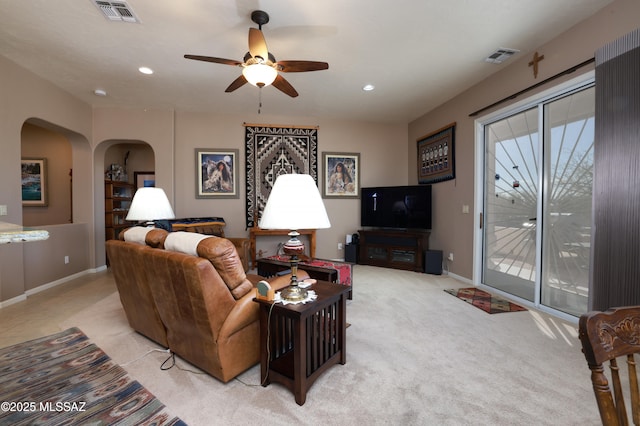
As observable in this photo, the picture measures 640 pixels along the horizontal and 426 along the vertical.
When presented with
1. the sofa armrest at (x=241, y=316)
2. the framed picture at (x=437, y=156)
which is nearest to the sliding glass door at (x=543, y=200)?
the framed picture at (x=437, y=156)

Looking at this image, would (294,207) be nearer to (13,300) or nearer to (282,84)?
(282,84)

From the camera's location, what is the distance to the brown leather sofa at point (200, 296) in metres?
1.58

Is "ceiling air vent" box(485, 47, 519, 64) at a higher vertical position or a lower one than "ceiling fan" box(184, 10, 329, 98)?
higher

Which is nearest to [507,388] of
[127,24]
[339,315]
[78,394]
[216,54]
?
[339,315]

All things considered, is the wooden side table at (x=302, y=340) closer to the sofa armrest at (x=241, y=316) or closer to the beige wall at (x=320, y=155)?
the sofa armrest at (x=241, y=316)

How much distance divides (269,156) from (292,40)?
2.52 m

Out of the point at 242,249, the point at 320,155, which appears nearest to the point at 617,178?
the point at 320,155

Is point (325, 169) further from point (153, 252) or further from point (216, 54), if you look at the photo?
point (153, 252)

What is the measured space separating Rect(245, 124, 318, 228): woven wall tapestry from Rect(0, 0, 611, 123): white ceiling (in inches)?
39.7

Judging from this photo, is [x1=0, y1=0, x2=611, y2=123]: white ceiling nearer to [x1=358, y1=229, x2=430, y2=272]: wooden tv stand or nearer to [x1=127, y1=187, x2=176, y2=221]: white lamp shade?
[x1=127, y1=187, x2=176, y2=221]: white lamp shade

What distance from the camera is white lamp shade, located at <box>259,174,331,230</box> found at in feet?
5.08

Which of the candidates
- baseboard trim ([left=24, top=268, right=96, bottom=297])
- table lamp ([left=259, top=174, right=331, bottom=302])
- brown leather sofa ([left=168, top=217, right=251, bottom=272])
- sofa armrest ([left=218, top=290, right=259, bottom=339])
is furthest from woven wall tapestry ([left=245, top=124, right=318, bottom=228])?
table lamp ([left=259, top=174, right=331, bottom=302])

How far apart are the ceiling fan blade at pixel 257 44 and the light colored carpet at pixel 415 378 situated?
8.18ft

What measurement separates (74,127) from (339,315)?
487 centimetres
